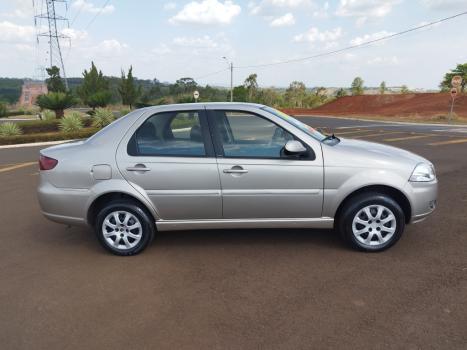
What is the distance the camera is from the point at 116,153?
13.5 ft

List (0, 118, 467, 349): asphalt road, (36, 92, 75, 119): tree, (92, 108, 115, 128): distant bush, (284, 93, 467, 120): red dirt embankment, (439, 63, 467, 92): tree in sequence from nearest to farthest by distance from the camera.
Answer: (0, 118, 467, 349): asphalt road < (92, 108, 115, 128): distant bush < (36, 92, 75, 119): tree < (284, 93, 467, 120): red dirt embankment < (439, 63, 467, 92): tree

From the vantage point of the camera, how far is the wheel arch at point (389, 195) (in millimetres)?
4121

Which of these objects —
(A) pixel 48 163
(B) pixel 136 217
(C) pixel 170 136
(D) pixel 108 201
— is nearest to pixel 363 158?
(C) pixel 170 136

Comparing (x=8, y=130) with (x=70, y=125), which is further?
(x=70, y=125)

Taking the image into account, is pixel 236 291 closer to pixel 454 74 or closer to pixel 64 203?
pixel 64 203

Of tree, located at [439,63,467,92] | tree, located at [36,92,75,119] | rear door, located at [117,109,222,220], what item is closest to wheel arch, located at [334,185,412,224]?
rear door, located at [117,109,222,220]

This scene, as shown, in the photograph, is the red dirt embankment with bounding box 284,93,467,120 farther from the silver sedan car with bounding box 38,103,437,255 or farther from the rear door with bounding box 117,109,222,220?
the rear door with bounding box 117,109,222,220

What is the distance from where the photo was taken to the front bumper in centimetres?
408

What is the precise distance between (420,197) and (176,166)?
258 cm

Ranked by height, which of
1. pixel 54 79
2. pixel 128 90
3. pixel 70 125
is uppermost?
pixel 54 79

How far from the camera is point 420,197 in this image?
4.10 metres

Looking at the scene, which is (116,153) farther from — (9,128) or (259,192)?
(9,128)

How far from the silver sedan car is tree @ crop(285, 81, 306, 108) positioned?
2693 inches

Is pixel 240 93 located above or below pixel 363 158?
above
